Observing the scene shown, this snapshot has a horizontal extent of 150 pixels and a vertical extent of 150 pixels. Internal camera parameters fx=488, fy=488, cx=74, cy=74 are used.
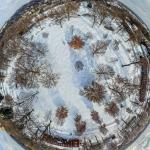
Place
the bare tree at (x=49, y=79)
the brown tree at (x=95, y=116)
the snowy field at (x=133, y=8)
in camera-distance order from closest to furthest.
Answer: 1. the snowy field at (x=133, y=8)
2. the bare tree at (x=49, y=79)
3. the brown tree at (x=95, y=116)

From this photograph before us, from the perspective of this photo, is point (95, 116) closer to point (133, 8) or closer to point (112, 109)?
point (112, 109)

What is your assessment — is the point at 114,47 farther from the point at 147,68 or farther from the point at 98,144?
the point at 98,144

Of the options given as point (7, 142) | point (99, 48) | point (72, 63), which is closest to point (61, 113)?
point (72, 63)

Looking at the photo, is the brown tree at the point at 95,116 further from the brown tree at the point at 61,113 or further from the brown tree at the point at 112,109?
the brown tree at the point at 61,113

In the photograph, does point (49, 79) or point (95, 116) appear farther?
point (95, 116)

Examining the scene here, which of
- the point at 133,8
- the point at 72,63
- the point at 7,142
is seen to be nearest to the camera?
the point at 7,142

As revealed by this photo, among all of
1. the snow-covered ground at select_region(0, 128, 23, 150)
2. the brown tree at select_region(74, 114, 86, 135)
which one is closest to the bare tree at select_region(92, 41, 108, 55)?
the brown tree at select_region(74, 114, 86, 135)

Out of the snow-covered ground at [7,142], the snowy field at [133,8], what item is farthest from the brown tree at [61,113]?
the snowy field at [133,8]

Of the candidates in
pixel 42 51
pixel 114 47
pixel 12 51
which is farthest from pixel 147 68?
pixel 12 51
